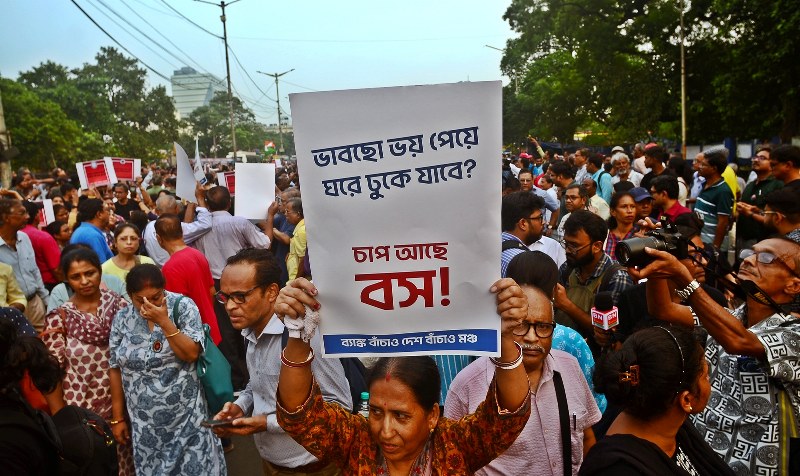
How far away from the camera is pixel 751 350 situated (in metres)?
2.70

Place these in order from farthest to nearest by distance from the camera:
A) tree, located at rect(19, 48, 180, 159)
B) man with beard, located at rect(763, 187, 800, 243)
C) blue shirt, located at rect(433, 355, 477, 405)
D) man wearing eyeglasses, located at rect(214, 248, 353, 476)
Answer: tree, located at rect(19, 48, 180, 159)
man with beard, located at rect(763, 187, 800, 243)
blue shirt, located at rect(433, 355, 477, 405)
man wearing eyeglasses, located at rect(214, 248, 353, 476)

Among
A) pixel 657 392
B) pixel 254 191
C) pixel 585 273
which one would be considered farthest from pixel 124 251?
pixel 657 392

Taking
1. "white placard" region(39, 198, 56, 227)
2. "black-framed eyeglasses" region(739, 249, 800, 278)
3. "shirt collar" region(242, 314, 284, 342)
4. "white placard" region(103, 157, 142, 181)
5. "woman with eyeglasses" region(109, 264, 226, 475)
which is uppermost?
"white placard" region(103, 157, 142, 181)

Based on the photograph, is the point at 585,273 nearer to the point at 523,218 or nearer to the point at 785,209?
the point at 523,218

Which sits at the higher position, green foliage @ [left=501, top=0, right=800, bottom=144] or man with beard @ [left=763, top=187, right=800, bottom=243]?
green foliage @ [left=501, top=0, right=800, bottom=144]

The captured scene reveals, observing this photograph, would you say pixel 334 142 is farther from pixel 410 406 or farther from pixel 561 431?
pixel 561 431

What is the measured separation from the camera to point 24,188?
1318 centimetres

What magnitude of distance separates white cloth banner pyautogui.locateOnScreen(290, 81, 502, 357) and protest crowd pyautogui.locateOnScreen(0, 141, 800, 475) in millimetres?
82

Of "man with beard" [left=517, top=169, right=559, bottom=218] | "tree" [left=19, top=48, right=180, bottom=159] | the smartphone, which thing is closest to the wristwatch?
the smartphone

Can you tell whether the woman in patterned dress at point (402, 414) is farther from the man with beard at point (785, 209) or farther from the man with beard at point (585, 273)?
the man with beard at point (785, 209)

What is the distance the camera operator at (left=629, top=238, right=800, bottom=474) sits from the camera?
269cm

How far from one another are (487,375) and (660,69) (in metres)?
33.6

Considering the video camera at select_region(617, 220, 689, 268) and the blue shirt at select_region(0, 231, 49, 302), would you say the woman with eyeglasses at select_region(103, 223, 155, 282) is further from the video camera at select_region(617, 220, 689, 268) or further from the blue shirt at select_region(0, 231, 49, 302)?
the video camera at select_region(617, 220, 689, 268)

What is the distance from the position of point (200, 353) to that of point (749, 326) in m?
2.96
